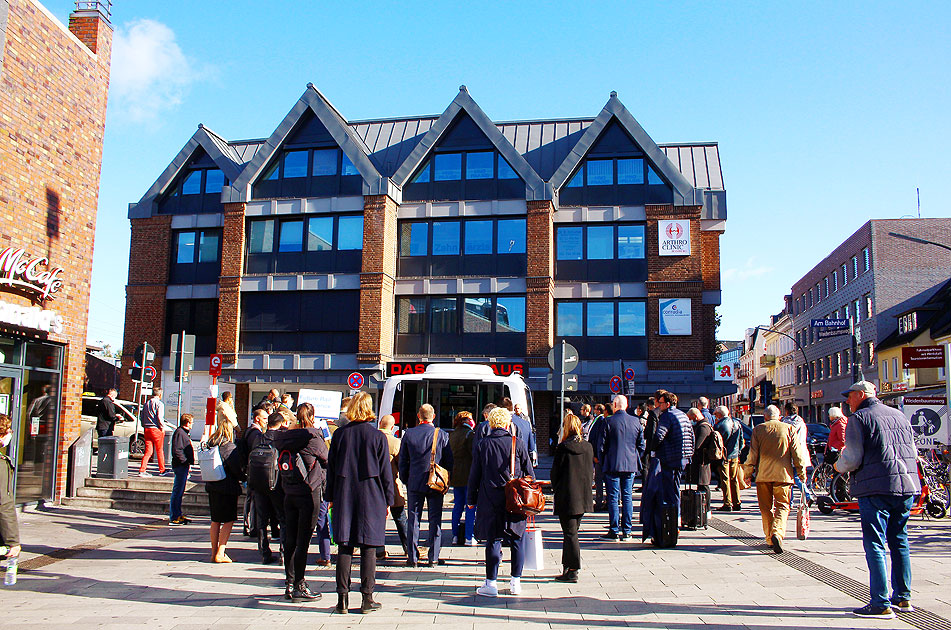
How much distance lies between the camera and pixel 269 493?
814 cm

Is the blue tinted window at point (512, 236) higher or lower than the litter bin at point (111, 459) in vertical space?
higher

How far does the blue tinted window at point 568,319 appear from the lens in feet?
90.7

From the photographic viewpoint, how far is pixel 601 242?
27.9m

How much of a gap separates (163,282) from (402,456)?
24.0 meters

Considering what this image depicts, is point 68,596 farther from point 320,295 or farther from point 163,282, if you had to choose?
point 163,282

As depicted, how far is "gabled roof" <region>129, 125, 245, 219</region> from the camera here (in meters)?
30.3

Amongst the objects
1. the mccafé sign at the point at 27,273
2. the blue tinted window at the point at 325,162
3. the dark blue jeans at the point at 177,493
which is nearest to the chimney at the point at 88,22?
the mccafé sign at the point at 27,273

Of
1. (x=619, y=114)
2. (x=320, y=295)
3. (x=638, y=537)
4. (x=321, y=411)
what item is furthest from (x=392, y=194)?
(x=638, y=537)

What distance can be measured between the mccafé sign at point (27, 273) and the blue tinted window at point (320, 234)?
53.0 feet

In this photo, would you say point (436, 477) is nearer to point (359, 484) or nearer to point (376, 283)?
point (359, 484)

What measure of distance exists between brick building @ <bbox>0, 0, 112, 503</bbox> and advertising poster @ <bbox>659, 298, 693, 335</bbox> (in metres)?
18.7

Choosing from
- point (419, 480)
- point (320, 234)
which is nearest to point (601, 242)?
point (320, 234)

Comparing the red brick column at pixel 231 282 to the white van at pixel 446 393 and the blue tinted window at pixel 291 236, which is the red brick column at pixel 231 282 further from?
the white van at pixel 446 393

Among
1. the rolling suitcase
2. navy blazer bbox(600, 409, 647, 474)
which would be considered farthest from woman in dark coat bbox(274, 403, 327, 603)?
the rolling suitcase
